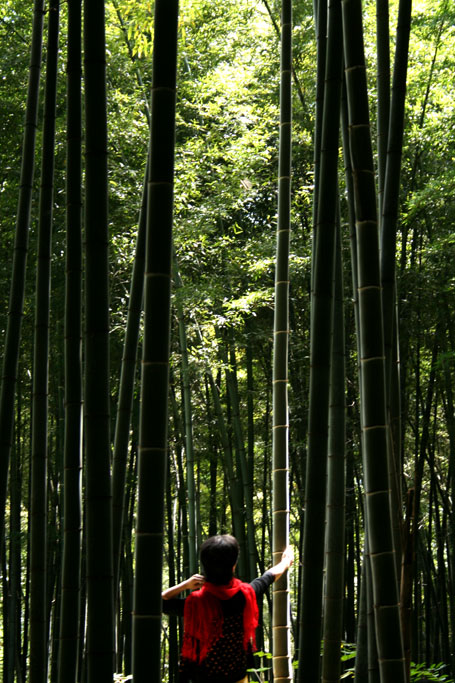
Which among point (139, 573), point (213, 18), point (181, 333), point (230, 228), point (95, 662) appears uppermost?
point (213, 18)

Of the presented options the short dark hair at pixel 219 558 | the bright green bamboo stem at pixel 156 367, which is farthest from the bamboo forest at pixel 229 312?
the short dark hair at pixel 219 558

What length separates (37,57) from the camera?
291cm

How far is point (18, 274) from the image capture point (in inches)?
111

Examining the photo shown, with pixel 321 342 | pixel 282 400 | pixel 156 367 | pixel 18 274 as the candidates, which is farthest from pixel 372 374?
pixel 18 274

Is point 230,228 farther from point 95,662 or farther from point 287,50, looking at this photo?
point 95,662

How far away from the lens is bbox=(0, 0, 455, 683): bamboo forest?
1753 millimetres

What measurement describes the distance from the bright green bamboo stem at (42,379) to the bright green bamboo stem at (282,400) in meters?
0.78

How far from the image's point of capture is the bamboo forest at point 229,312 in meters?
1.75

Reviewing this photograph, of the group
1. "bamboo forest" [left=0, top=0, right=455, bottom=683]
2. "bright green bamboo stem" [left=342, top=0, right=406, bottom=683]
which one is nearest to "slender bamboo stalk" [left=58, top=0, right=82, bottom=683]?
"bamboo forest" [left=0, top=0, right=455, bottom=683]

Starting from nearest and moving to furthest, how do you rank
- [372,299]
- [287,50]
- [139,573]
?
[139,573]
[372,299]
[287,50]

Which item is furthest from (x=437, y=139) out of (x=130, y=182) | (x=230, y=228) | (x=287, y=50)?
(x=287, y=50)

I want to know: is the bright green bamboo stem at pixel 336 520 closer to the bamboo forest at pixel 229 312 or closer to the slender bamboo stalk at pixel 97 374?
the bamboo forest at pixel 229 312

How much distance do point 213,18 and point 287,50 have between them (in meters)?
5.25

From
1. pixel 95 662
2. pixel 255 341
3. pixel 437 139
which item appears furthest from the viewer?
pixel 255 341
